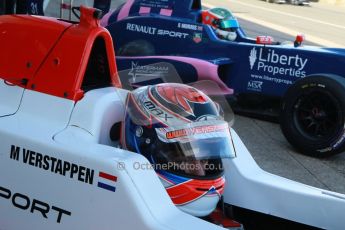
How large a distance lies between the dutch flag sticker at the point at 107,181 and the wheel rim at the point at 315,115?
2.86 meters

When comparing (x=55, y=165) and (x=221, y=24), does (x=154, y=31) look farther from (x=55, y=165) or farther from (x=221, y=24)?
(x=55, y=165)

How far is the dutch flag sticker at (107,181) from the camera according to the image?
6.71ft

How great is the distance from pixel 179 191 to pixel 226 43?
12.0 ft

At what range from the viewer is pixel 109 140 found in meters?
2.49

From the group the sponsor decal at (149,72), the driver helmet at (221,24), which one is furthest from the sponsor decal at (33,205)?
the driver helmet at (221,24)

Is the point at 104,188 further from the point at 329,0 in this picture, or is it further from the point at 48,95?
the point at 329,0

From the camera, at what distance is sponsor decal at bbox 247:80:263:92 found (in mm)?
5410

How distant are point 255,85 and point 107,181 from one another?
11.9 ft

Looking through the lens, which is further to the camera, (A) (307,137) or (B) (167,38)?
(B) (167,38)

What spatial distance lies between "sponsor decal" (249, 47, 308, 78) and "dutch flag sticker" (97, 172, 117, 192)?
3523 mm

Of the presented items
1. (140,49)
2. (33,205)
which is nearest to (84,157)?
(33,205)

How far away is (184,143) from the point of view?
2.12 meters

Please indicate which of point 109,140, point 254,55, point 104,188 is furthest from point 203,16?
point 104,188

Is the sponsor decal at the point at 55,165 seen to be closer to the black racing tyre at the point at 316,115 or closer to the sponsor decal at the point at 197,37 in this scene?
the black racing tyre at the point at 316,115
